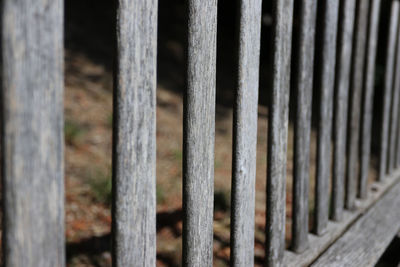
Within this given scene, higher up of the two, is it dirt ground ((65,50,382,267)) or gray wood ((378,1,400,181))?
gray wood ((378,1,400,181))


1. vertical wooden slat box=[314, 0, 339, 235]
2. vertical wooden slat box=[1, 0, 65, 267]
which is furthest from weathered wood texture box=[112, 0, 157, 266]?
vertical wooden slat box=[314, 0, 339, 235]

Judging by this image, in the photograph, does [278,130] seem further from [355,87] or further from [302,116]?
[355,87]

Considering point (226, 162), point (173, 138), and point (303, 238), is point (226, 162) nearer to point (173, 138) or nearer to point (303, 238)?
point (173, 138)

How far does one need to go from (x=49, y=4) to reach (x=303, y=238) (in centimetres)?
143

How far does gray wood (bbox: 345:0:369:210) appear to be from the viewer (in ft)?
7.36

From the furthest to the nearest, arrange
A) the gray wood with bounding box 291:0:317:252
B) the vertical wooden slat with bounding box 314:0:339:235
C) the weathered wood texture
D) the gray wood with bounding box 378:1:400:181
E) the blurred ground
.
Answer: the blurred ground
the gray wood with bounding box 378:1:400:181
the vertical wooden slat with bounding box 314:0:339:235
the gray wood with bounding box 291:0:317:252
the weathered wood texture

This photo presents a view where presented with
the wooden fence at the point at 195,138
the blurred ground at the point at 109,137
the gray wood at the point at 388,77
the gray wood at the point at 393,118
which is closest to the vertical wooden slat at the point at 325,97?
the wooden fence at the point at 195,138

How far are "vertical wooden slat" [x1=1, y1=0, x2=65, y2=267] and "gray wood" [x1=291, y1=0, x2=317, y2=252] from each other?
1.11 meters

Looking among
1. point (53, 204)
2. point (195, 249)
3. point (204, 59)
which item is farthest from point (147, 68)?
point (195, 249)

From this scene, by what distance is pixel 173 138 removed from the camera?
509 centimetres

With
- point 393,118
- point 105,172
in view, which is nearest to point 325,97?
point 393,118

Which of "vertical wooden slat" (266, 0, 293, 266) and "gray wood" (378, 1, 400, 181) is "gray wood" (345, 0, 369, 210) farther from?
"vertical wooden slat" (266, 0, 293, 266)

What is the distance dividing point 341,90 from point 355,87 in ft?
0.77

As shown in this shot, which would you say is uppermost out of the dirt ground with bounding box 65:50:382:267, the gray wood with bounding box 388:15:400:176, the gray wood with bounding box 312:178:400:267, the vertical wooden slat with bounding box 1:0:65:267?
the vertical wooden slat with bounding box 1:0:65:267
